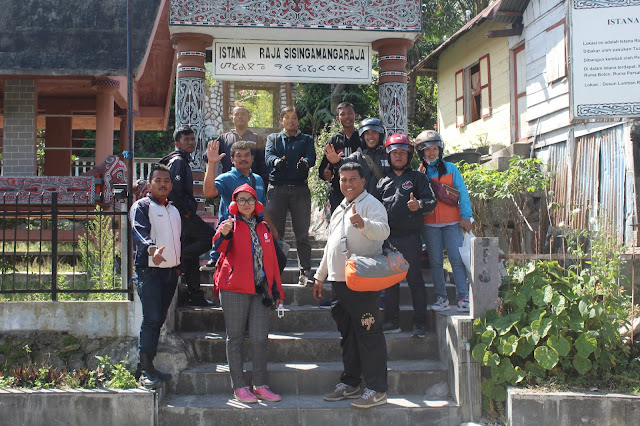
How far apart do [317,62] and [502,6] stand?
7.11 meters

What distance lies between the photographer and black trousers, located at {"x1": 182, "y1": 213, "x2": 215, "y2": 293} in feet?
19.3

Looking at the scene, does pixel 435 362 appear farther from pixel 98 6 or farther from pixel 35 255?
pixel 98 6

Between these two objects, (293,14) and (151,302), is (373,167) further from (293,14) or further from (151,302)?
(293,14)

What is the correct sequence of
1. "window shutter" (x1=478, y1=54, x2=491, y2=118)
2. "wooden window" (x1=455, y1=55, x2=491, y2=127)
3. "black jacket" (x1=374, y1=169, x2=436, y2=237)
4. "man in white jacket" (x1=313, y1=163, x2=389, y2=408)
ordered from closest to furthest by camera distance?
"man in white jacket" (x1=313, y1=163, x2=389, y2=408) → "black jacket" (x1=374, y1=169, x2=436, y2=237) → "window shutter" (x1=478, y1=54, x2=491, y2=118) → "wooden window" (x1=455, y1=55, x2=491, y2=127)

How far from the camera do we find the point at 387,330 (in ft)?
18.7

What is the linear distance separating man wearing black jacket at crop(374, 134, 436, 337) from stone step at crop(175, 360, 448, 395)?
43cm

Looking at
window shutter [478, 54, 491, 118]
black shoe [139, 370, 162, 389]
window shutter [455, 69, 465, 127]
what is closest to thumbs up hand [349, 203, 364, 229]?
black shoe [139, 370, 162, 389]

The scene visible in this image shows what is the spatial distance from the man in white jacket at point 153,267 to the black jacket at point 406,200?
1891mm

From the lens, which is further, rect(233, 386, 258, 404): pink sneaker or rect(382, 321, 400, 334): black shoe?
rect(382, 321, 400, 334): black shoe

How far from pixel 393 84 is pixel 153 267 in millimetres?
4481

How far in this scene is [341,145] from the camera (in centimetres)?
626

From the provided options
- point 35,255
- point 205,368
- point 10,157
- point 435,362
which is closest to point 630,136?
point 435,362

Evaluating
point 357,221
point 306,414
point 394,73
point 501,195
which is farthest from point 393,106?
point 306,414

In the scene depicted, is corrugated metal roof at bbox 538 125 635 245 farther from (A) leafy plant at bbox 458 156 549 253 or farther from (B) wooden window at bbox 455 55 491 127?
(B) wooden window at bbox 455 55 491 127
